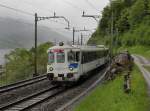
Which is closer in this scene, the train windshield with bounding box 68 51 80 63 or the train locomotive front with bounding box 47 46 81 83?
the train locomotive front with bounding box 47 46 81 83

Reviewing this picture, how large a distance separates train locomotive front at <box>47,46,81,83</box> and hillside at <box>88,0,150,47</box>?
49.2 m

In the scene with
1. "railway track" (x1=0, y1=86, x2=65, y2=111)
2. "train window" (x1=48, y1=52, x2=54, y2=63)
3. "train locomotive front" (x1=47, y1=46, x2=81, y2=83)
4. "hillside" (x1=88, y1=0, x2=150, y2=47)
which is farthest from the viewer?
"hillside" (x1=88, y1=0, x2=150, y2=47)

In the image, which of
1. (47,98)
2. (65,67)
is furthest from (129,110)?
(65,67)

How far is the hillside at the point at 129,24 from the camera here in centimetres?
9700

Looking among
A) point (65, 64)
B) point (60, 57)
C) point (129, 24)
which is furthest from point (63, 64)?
point (129, 24)

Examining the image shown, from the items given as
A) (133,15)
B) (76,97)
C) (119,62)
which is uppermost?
(133,15)

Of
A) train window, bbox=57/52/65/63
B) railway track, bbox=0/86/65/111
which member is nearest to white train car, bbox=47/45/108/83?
train window, bbox=57/52/65/63

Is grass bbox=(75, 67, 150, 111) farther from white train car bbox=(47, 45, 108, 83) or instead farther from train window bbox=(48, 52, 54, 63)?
train window bbox=(48, 52, 54, 63)

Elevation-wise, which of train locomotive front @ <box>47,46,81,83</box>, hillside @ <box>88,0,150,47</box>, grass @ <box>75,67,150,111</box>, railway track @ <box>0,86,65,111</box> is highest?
hillside @ <box>88,0,150,47</box>

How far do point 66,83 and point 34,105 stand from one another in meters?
8.88

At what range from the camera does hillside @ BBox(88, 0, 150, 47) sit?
9700 cm

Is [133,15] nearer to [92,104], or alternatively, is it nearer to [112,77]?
[112,77]

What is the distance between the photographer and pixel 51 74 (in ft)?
101

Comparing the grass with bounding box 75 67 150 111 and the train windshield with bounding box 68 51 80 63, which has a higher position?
the train windshield with bounding box 68 51 80 63
